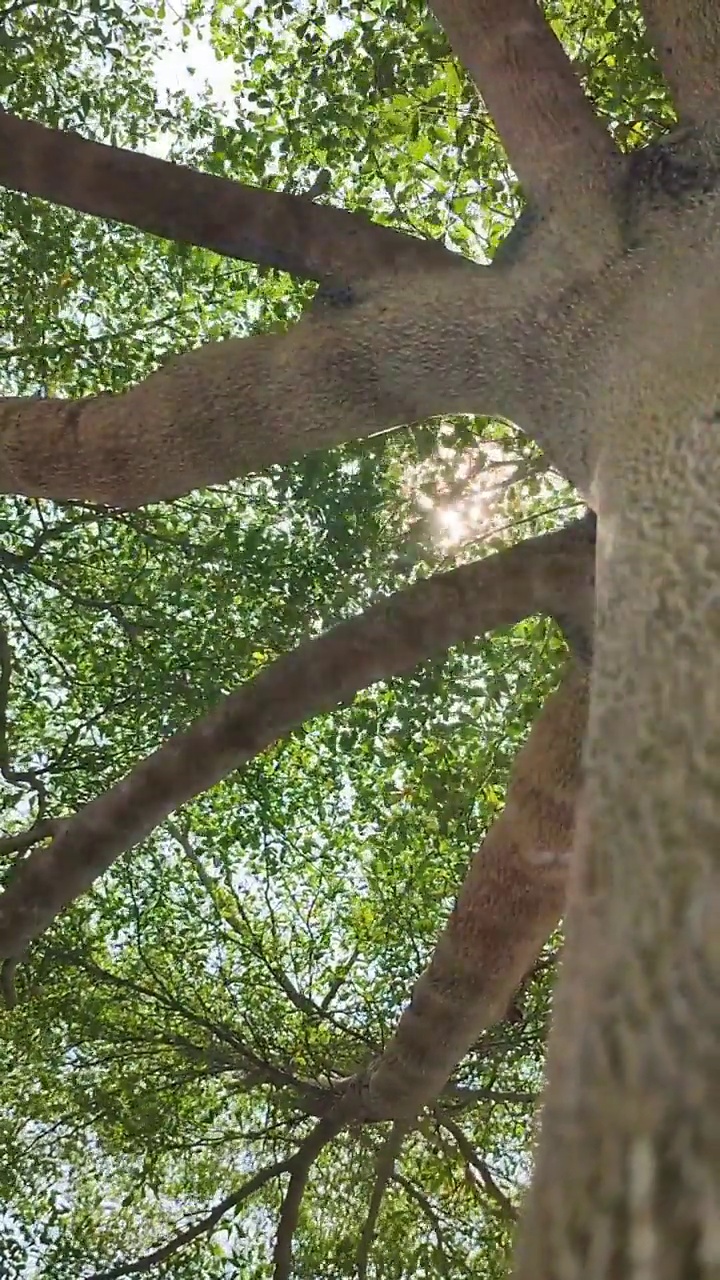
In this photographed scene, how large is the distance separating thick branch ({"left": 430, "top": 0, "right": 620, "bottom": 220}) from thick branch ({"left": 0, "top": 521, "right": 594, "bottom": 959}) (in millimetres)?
1236

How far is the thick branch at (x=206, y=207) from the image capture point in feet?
11.8

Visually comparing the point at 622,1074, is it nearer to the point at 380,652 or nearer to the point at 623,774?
the point at 623,774

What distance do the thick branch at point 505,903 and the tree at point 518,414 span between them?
0.04ft

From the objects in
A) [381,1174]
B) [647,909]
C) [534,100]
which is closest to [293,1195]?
[381,1174]

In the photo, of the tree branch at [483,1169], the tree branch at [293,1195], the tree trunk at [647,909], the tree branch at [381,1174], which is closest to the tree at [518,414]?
the tree trunk at [647,909]

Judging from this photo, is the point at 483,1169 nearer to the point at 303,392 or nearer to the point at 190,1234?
the point at 190,1234

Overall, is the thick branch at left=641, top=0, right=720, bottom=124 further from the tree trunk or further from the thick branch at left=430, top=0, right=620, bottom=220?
→ the tree trunk

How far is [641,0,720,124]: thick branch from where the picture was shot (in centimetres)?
347

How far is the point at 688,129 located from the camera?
3432 mm

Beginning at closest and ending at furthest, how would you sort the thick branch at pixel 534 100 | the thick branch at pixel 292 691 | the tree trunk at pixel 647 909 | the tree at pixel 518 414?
the tree trunk at pixel 647 909 < the tree at pixel 518 414 < the thick branch at pixel 534 100 < the thick branch at pixel 292 691

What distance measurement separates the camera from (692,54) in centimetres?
355

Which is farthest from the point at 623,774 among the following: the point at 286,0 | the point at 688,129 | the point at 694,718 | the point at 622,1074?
the point at 286,0

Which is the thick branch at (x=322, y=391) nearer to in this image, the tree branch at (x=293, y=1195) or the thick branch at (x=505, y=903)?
the thick branch at (x=505, y=903)

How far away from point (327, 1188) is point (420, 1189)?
59 cm
